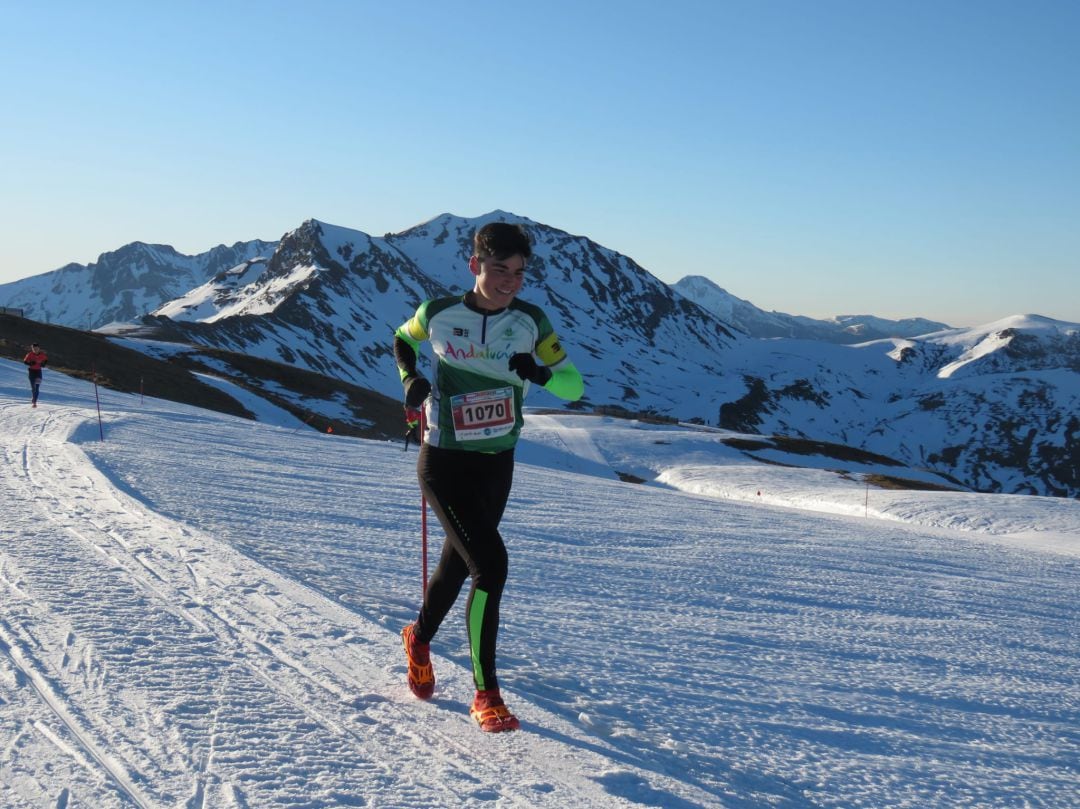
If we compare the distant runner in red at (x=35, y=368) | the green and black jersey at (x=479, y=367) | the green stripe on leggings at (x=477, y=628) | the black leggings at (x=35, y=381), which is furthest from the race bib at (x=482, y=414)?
the black leggings at (x=35, y=381)

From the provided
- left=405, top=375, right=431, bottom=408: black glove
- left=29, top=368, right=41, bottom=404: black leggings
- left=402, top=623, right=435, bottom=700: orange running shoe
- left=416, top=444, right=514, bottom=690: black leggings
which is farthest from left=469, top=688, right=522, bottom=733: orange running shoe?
left=29, top=368, right=41, bottom=404: black leggings

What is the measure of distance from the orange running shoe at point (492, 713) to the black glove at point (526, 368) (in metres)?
1.64

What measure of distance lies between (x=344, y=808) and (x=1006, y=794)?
10.1 ft

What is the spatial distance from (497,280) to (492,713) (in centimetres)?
224

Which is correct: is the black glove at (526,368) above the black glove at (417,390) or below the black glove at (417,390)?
above

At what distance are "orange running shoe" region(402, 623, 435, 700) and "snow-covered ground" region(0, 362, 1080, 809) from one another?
2.9 inches

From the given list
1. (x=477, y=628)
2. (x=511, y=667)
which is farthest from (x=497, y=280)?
(x=511, y=667)

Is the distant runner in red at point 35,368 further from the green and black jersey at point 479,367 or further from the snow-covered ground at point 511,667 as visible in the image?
the green and black jersey at point 479,367

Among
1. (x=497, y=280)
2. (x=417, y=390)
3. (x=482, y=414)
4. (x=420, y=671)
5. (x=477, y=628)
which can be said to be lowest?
(x=420, y=671)

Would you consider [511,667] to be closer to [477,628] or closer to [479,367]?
[477,628]

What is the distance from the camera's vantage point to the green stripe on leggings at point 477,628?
4445 mm

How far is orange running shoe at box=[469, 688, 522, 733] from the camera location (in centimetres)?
428

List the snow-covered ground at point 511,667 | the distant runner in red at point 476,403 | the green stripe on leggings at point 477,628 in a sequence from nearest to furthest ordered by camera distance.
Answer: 1. the snow-covered ground at point 511,667
2. the green stripe on leggings at point 477,628
3. the distant runner in red at point 476,403

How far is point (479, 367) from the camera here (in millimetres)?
4793
